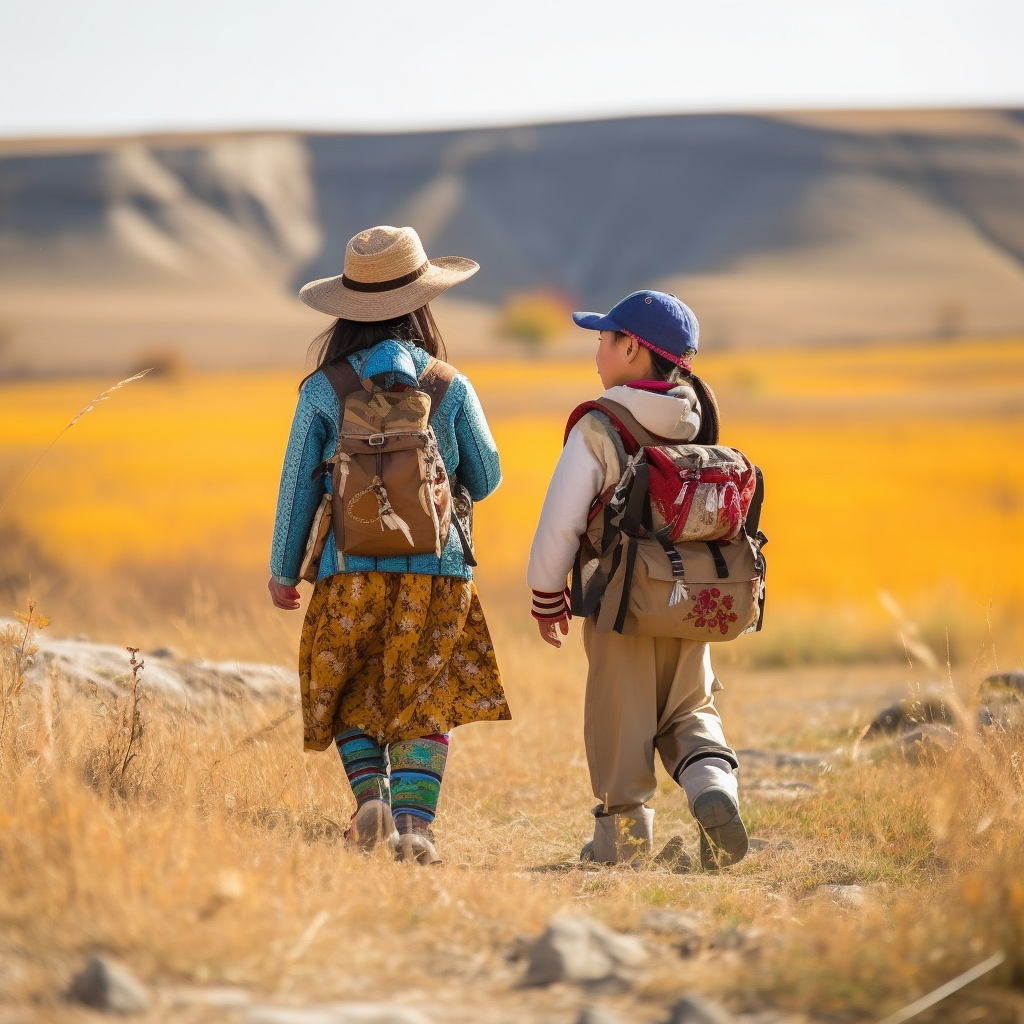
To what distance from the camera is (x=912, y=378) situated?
4378cm

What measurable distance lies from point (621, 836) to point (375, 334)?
187 centimetres

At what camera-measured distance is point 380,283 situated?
439 centimetres

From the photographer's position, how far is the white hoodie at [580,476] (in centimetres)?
430

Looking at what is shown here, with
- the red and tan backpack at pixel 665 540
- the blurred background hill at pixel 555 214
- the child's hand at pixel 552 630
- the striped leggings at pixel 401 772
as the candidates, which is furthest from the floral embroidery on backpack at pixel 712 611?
the blurred background hill at pixel 555 214

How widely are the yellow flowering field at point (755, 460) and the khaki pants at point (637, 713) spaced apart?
1214mm

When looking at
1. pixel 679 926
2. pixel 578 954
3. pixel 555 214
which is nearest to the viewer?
pixel 578 954

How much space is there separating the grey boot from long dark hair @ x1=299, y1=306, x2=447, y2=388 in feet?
5.52

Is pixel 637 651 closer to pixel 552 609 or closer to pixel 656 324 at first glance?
pixel 552 609

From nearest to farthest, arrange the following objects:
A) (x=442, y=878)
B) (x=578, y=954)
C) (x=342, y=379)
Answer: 1. (x=578, y=954)
2. (x=442, y=878)
3. (x=342, y=379)

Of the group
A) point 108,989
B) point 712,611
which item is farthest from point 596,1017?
point 712,611

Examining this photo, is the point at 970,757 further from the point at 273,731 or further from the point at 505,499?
the point at 505,499

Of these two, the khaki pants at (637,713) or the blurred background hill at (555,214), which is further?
the blurred background hill at (555,214)

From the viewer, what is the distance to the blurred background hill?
102000 millimetres

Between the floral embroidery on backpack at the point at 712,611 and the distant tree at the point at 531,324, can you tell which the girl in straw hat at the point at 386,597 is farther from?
the distant tree at the point at 531,324
